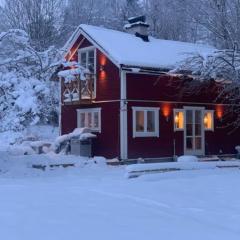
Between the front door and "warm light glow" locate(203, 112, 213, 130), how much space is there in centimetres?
37

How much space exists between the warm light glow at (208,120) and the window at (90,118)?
544cm

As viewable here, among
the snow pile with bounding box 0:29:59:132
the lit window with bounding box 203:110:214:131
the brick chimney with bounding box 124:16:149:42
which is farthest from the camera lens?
the brick chimney with bounding box 124:16:149:42

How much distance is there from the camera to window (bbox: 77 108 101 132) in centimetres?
Answer: 2563

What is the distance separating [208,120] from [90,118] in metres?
5.90

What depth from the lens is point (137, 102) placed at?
24484 mm

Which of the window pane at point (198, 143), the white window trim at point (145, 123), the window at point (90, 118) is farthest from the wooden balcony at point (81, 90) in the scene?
the window pane at point (198, 143)

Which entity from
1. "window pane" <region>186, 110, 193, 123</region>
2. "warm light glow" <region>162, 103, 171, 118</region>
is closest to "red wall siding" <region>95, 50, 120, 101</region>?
"warm light glow" <region>162, 103, 171, 118</region>

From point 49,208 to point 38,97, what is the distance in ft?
27.3

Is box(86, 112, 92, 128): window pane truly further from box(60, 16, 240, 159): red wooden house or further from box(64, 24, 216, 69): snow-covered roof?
box(64, 24, 216, 69): snow-covered roof

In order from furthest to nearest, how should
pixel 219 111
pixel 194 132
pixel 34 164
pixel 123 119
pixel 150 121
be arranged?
pixel 219 111
pixel 194 132
pixel 150 121
pixel 123 119
pixel 34 164

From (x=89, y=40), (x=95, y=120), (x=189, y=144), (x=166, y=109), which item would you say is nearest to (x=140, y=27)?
(x=89, y=40)

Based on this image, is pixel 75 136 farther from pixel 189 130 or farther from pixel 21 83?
pixel 21 83

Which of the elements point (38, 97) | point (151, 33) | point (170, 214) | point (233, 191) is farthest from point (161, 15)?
point (170, 214)

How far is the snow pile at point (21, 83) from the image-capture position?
17.8 meters
